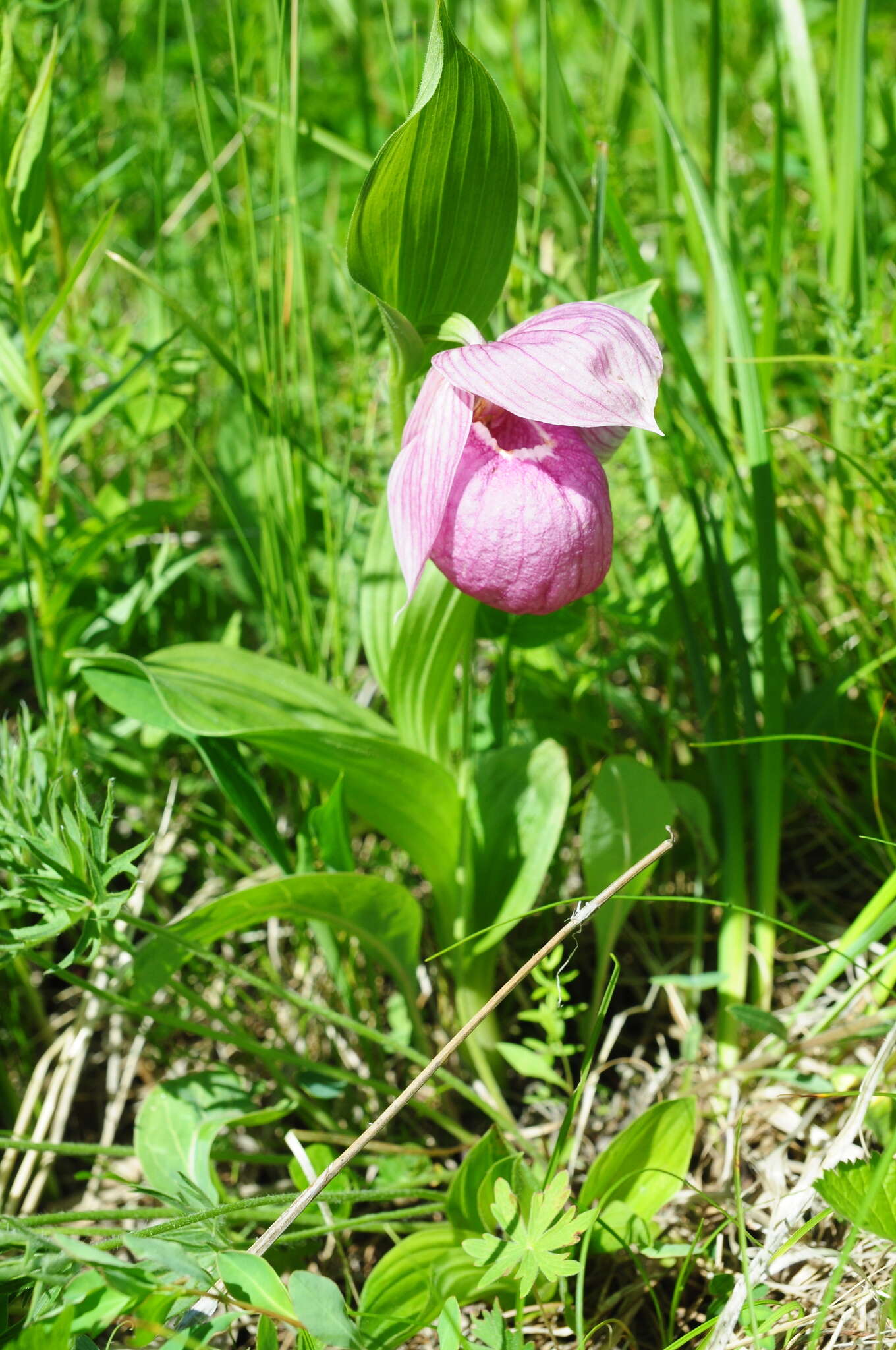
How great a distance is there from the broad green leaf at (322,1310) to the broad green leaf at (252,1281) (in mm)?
Result: 25

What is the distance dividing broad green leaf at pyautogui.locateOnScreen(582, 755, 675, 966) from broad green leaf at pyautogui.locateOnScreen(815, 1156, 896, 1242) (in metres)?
0.44

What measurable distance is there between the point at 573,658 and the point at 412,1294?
2.75ft

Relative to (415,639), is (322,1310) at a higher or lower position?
lower

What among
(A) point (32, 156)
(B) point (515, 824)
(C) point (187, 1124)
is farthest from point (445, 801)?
(A) point (32, 156)

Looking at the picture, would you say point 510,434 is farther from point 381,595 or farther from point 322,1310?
point 322,1310

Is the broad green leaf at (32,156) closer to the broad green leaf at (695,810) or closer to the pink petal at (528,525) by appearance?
the pink petal at (528,525)

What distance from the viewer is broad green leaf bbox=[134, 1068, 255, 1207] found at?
111cm

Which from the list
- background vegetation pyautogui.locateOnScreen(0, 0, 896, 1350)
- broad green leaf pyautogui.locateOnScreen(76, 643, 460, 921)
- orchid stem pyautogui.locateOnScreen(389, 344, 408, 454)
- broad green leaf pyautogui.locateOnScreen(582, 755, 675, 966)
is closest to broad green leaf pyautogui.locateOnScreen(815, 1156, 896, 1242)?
background vegetation pyautogui.locateOnScreen(0, 0, 896, 1350)

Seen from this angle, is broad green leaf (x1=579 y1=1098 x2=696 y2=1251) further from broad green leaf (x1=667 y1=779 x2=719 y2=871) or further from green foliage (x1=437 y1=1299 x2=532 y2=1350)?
broad green leaf (x1=667 y1=779 x2=719 y2=871)

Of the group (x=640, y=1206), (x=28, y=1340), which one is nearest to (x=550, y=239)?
(x=640, y=1206)

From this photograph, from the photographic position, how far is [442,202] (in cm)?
98

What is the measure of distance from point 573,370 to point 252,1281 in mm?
803

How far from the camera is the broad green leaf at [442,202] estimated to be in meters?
0.91

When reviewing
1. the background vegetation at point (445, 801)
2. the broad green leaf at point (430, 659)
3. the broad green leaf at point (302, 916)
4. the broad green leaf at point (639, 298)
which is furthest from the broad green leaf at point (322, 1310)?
the broad green leaf at point (639, 298)
